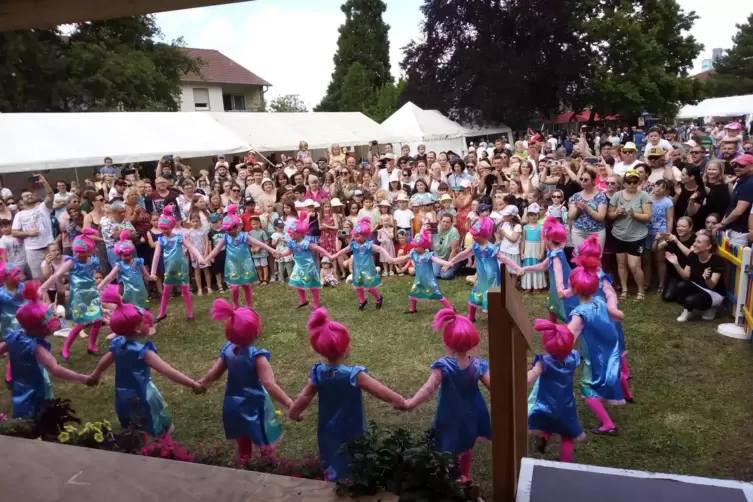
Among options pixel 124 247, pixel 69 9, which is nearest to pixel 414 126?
pixel 124 247

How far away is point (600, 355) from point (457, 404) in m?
1.48

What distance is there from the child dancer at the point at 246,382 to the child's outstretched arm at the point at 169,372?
0.11m

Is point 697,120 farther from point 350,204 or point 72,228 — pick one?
point 72,228

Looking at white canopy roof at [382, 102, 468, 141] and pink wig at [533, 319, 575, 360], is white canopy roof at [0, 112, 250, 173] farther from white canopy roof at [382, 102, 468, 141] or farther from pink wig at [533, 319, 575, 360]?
pink wig at [533, 319, 575, 360]

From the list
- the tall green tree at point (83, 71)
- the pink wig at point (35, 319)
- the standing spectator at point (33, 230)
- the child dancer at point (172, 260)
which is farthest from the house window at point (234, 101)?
the pink wig at point (35, 319)

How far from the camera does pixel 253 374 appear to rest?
13.3ft

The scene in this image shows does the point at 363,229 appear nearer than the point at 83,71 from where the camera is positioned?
Yes

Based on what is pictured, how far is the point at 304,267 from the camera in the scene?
851 centimetres

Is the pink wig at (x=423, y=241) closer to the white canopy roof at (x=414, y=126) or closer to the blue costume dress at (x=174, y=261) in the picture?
the blue costume dress at (x=174, y=261)

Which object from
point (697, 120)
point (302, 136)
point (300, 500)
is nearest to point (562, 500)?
point (300, 500)

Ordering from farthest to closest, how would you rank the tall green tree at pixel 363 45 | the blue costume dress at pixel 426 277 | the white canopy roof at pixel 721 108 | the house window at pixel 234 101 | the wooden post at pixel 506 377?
the tall green tree at pixel 363 45 < the house window at pixel 234 101 < the white canopy roof at pixel 721 108 < the blue costume dress at pixel 426 277 < the wooden post at pixel 506 377

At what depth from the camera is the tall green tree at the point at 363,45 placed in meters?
49.5

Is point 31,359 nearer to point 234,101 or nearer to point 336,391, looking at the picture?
point 336,391

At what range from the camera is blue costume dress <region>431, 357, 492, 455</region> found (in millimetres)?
3713
